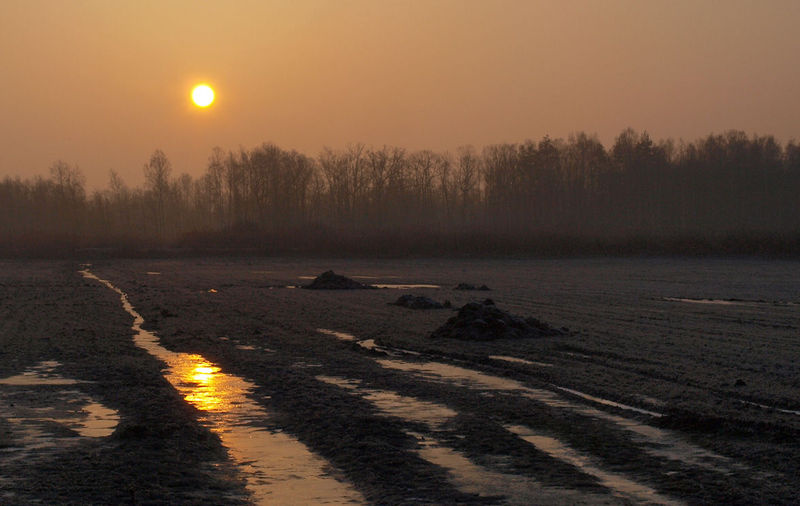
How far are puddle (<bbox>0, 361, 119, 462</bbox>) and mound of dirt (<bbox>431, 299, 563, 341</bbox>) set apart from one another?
8494 millimetres

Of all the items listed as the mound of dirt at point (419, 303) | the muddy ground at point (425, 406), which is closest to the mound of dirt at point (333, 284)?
the mound of dirt at point (419, 303)

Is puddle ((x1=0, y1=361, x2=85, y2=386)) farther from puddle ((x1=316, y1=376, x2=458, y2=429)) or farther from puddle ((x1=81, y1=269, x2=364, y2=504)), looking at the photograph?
puddle ((x1=316, y1=376, x2=458, y2=429))

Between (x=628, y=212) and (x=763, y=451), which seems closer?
(x=763, y=451)

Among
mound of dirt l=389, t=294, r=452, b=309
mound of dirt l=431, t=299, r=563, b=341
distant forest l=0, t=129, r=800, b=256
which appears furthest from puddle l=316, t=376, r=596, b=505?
distant forest l=0, t=129, r=800, b=256

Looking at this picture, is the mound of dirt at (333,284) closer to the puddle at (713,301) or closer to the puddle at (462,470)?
the puddle at (713,301)

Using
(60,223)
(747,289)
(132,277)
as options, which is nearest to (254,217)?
(60,223)

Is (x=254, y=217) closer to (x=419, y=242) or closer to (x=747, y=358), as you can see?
(x=419, y=242)

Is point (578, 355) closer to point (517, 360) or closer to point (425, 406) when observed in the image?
point (517, 360)

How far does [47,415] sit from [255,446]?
321 cm

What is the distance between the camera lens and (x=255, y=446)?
914 cm

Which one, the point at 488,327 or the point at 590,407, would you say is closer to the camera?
the point at 590,407

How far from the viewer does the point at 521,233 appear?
291ft

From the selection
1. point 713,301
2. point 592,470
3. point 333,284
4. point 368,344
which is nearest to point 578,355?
point 368,344

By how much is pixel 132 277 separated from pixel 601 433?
140 feet
